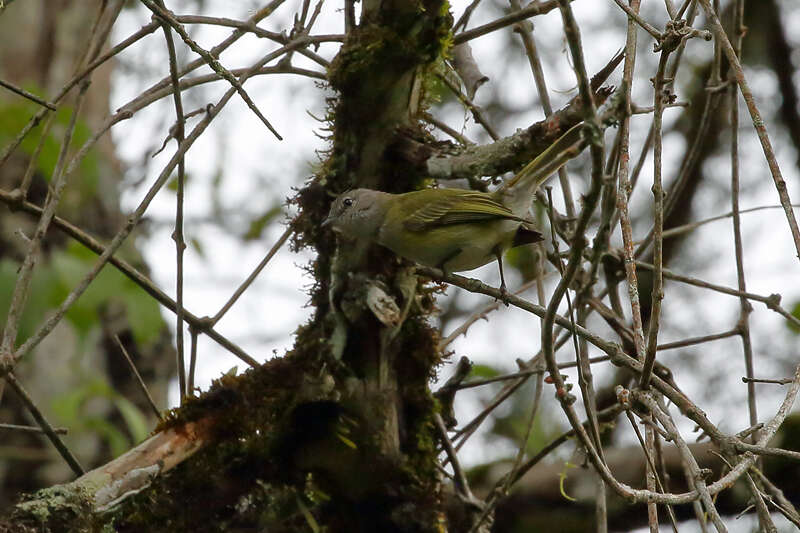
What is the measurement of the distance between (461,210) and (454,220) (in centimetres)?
6

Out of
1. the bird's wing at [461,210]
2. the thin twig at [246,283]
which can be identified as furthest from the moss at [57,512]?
the bird's wing at [461,210]

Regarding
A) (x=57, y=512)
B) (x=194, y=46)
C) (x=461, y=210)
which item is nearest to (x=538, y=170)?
(x=461, y=210)

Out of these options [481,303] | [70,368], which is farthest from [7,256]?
[481,303]

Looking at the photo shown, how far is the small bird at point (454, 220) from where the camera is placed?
3.48m

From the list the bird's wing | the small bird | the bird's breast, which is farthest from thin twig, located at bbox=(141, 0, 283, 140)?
the bird's wing

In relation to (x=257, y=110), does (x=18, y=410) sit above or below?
above

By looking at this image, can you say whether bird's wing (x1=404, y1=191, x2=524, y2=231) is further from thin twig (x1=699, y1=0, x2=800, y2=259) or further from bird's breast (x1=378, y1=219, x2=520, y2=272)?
thin twig (x1=699, y1=0, x2=800, y2=259)

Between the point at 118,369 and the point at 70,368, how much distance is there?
2.75 ft

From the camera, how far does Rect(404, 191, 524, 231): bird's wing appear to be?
3.94 meters

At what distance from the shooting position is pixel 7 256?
6652mm

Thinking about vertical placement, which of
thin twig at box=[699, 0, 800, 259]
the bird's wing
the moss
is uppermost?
the bird's wing

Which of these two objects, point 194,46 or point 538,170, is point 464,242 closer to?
point 538,170

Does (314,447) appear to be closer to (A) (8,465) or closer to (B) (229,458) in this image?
(B) (229,458)

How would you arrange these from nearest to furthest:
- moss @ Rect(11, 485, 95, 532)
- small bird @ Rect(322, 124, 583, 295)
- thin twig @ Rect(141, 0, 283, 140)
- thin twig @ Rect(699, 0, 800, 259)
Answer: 1. thin twig @ Rect(699, 0, 800, 259)
2. thin twig @ Rect(141, 0, 283, 140)
3. moss @ Rect(11, 485, 95, 532)
4. small bird @ Rect(322, 124, 583, 295)
